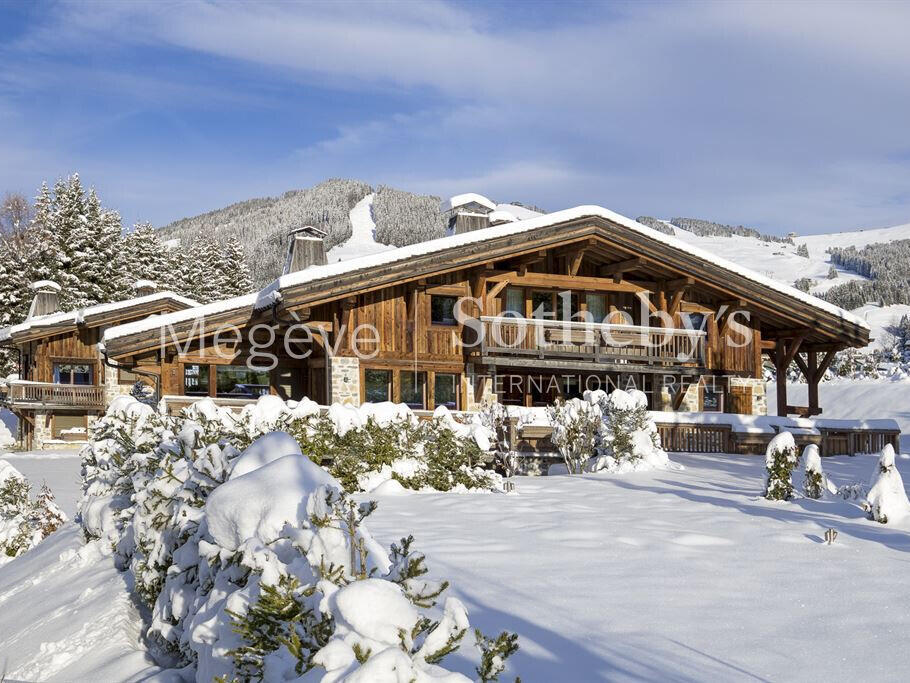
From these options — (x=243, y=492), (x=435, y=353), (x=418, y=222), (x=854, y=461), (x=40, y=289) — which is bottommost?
(x=854, y=461)

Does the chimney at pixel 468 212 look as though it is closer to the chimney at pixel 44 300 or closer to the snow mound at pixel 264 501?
the chimney at pixel 44 300

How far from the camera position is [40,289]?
32.9m

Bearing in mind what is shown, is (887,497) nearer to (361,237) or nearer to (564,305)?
(564,305)

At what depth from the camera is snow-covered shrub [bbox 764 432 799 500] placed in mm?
9320

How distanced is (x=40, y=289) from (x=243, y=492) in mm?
33505

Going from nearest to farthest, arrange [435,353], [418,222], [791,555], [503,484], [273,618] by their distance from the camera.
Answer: [273,618]
[791,555]
[503,484]
[435,353]
[418,222]

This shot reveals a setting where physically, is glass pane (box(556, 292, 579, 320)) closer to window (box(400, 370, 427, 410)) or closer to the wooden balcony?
window (box(400, 370, 427, 410))

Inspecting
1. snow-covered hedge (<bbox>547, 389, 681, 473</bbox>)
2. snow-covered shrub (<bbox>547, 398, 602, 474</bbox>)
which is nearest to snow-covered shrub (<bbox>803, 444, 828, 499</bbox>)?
snow-covered hedge (<bbox>547, 389, 681, 473</bbox>)

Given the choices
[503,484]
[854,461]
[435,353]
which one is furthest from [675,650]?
[435,353]

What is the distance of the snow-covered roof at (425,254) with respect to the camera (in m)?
18.1

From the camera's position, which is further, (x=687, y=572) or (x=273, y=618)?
(x=687, y=572)

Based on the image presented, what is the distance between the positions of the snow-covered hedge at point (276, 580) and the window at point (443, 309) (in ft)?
50.8

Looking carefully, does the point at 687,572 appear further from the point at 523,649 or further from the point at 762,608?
the point at 523,649

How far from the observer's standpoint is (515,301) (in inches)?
882
